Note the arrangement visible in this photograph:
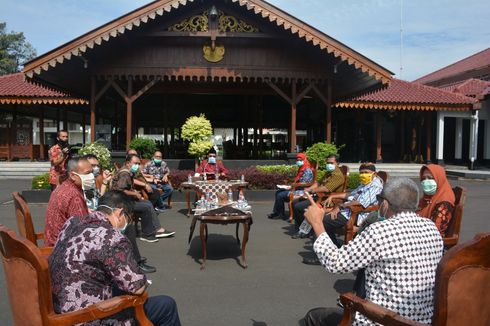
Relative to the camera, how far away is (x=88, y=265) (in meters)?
2.46

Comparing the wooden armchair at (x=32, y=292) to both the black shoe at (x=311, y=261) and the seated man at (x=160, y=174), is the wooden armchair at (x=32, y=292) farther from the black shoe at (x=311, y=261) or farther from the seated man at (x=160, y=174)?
the seated man at (x=160, y=174)

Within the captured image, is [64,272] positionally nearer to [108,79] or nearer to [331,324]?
[331,324]

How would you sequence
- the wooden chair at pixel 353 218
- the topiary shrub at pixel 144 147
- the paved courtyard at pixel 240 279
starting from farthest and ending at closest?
the topiary shrub at pixel 144 147 → the wooden chair at pixel 353 218 → the paved courtyard at pixel 240 279

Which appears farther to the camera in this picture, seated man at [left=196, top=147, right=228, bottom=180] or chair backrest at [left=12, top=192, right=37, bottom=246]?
seated man at [left=196, top=147, right=228, bottom=180]

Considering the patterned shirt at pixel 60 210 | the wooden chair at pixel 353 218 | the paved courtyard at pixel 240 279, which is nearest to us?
the patterned shirt at pixel 60 210

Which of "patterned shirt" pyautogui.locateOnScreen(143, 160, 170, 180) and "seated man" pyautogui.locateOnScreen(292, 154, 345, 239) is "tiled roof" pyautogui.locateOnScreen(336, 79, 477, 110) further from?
"seated man" pyautogui.locateOnScreen(292, 154, 345, 239)

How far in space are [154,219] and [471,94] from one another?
1994 cm

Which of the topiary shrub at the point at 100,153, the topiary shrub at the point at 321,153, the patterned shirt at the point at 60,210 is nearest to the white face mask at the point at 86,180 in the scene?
the patterned shirt at the point at 60,210

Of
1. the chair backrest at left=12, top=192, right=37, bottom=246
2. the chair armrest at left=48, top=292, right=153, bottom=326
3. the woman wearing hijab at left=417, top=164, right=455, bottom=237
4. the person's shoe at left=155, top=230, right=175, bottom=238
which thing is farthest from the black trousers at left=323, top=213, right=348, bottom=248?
the chair armrest at left=48, top=292, right=153, bottom=326

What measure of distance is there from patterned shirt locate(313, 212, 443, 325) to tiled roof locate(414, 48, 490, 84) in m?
26.2

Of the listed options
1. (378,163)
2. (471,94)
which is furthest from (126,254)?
(471,94)

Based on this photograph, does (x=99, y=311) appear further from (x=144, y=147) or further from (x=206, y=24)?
(x=206, y=24)

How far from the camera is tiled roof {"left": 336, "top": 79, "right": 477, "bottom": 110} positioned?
19875 mm

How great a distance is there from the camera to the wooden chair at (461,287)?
85.6 inches
